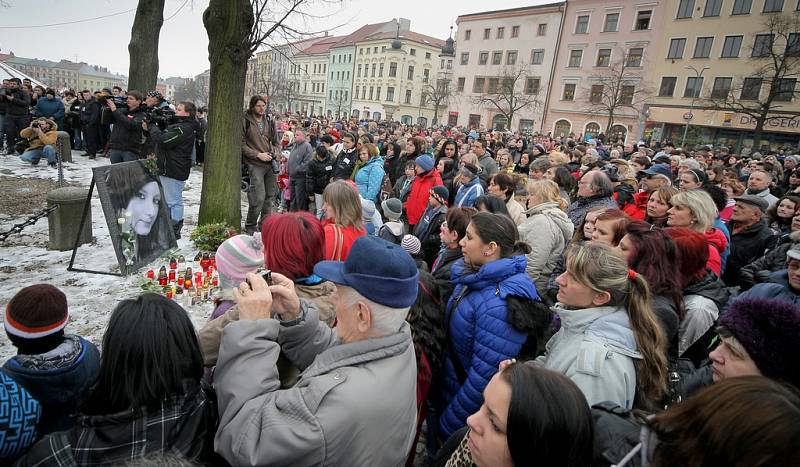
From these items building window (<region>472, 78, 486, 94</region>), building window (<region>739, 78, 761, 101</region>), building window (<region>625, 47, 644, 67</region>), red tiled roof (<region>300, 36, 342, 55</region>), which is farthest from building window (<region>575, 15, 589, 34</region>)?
red tiled roof (<region>300, 36, 342, 55</region>)

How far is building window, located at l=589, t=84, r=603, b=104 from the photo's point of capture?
39.0 metres

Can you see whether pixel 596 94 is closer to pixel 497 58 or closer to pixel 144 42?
pixel 497 58

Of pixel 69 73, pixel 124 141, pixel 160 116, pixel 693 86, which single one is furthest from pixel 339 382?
pixel 69 73

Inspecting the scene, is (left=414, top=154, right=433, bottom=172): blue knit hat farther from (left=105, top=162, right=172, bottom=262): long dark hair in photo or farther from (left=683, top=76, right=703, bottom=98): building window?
(left=683, top=76, right=703, bottom=98): building window

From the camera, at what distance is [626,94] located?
123 ft

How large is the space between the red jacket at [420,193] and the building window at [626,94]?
37887 millimetres

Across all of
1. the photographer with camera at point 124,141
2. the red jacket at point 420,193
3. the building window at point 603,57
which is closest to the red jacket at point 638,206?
the red jacket at point 420,193

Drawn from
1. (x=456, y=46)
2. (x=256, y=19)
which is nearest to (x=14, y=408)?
(x=256, y=19)

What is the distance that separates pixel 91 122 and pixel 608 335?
1438 cm

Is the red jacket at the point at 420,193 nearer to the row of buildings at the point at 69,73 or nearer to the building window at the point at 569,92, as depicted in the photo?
the building window at the point at 569,92

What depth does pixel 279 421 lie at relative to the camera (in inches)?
55.6

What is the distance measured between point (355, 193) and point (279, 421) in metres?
2.52

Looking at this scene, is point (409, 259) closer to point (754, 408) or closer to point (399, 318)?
point (399, 318)

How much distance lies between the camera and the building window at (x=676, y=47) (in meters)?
34.6
